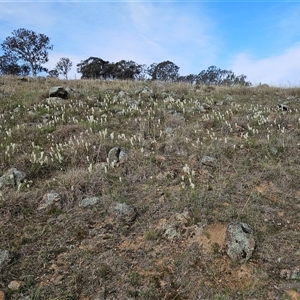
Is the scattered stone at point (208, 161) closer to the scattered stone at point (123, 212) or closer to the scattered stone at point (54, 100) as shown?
the scattered stone at point (123, 212)

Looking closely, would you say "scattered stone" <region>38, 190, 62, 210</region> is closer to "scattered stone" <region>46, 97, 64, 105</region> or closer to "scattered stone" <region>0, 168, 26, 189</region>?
"scattered stone" <region>0, 168, 26, 189</region>

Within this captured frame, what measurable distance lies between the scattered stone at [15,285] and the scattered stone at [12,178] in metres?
2.17

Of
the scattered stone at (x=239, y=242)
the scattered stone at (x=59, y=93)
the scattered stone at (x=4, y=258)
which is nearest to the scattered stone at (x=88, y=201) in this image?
the scattered stone at (x=4, y=258)

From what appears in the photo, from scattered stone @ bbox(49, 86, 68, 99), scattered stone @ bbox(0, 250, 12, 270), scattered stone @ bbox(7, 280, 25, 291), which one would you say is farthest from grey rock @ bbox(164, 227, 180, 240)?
scattered stone @ bbox(49, 86, 68, 99)

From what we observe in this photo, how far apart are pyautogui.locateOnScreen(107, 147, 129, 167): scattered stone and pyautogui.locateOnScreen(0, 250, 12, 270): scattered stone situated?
2.52m

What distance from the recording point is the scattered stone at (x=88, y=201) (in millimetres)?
4441

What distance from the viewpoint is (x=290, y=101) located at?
10727 mm

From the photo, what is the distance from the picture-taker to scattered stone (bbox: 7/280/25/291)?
3.00 metres

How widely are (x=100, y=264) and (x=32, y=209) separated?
1678 millimetres

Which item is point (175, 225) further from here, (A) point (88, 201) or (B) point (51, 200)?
(B) point (51, 200)

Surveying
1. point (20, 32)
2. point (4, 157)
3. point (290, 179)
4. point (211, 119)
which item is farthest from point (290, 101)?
point (20, 32)

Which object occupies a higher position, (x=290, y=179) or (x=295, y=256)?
(x=290, y=179)

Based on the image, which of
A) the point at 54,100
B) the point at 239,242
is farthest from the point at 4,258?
the point at 54,100

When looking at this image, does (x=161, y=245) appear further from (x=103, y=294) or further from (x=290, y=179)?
(x=290, y=179)
